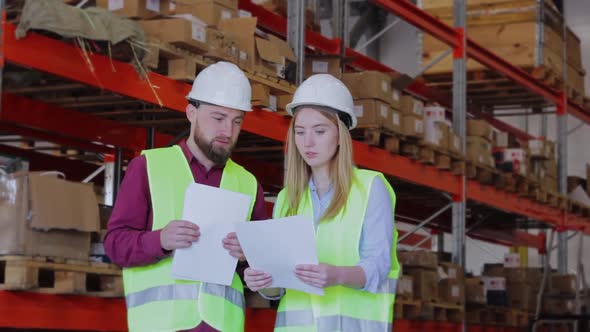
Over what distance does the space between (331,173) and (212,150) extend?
18.3 inches

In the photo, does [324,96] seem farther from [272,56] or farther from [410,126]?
[410,126]

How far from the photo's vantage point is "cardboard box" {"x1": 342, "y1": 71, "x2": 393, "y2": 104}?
29.3 feet

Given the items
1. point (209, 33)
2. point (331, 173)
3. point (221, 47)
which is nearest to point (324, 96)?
point (331, 173)

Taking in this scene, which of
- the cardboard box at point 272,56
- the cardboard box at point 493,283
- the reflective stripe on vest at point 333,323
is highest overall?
the cardboard box at point 272,56

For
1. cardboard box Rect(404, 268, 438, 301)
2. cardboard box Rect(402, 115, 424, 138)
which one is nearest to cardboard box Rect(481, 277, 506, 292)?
cardboard box Rect(404, 268, 438, 301)

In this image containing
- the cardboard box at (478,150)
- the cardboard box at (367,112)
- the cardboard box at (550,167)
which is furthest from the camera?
the cardboard box at (550,167)

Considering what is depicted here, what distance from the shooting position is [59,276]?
5508mm

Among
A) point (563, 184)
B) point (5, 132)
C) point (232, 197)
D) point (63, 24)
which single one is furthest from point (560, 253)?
point (232, 197)

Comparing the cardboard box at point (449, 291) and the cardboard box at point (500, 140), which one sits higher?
the cardboard box at point (500, 140)

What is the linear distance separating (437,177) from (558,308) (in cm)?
347

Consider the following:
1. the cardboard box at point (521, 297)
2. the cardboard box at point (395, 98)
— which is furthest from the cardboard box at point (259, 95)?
the cardboard box at point (521, 297)

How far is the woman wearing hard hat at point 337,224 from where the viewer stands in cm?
377

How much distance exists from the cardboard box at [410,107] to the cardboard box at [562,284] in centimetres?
448

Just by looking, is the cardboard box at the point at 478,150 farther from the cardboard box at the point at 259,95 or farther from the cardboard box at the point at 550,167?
the cardboard box at the point at 259,95
